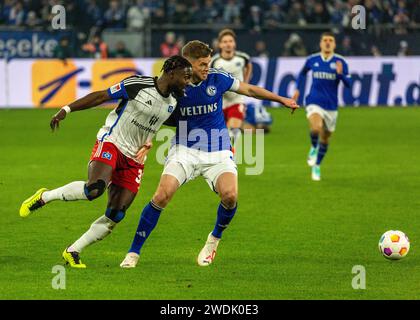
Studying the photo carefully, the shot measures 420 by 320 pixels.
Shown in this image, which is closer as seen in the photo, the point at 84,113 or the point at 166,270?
the point at 166,270

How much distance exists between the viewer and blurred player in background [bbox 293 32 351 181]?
56.0 feet

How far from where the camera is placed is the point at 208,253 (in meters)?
9.98

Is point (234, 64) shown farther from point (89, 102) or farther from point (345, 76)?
point (89, 102)

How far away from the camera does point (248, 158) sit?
19.9 metres

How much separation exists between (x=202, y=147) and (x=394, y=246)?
2.09m

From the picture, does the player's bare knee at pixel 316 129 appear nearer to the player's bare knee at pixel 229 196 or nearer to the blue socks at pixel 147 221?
A: the player's bare knee at pixel 229 196

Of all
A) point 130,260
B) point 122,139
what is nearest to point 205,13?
point 122,139

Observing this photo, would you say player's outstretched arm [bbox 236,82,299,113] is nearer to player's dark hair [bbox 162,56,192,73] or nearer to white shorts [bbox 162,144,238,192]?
white shorts [bbox 162,144,238,192]

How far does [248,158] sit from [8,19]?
15.3 meters

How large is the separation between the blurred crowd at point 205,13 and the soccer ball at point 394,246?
2261 centimetres

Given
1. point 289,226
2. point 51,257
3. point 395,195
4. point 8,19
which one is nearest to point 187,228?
point 289,226

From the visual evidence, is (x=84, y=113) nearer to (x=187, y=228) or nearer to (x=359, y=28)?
(x=359, y=28)
